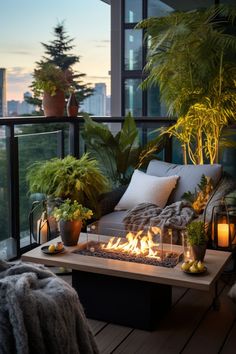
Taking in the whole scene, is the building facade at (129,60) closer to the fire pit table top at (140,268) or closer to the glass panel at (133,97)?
the glass panel at (133,97)

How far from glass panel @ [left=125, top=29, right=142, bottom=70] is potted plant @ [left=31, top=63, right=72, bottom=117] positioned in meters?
3.45

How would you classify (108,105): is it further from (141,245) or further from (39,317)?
(39,317)

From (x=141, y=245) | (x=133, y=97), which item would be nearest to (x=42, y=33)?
(x=133, y=97)

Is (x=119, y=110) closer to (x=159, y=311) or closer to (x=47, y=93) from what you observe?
(x=47, y=93)

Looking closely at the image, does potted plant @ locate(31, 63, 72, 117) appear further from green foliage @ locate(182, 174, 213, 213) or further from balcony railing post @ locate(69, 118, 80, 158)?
green foliage @ locate(182, 174, 213, 213)

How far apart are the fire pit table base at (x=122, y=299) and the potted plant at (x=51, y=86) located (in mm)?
1979

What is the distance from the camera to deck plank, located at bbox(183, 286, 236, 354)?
9.27 ft

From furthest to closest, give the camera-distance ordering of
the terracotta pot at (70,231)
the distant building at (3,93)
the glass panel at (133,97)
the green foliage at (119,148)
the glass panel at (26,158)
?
the glass panel at (133,97) → the distant building at (3,93) → the green foliage at (119,148) → the glass panel at (26,158) → the terracotta pot at (70,231)

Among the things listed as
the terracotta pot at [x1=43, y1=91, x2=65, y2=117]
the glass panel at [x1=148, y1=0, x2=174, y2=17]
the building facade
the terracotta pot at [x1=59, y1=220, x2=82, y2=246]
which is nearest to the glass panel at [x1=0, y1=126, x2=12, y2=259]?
the terracotta pot at [x1=43, y1=91, x2=65, y2=117]

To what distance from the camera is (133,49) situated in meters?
8.09

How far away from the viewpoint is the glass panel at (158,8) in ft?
24.7

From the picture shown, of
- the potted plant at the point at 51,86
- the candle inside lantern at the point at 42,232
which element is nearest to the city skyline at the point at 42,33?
the potted plant at the point at 51,86

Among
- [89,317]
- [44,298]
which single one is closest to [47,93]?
[89,317]

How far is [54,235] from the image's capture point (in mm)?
4070
